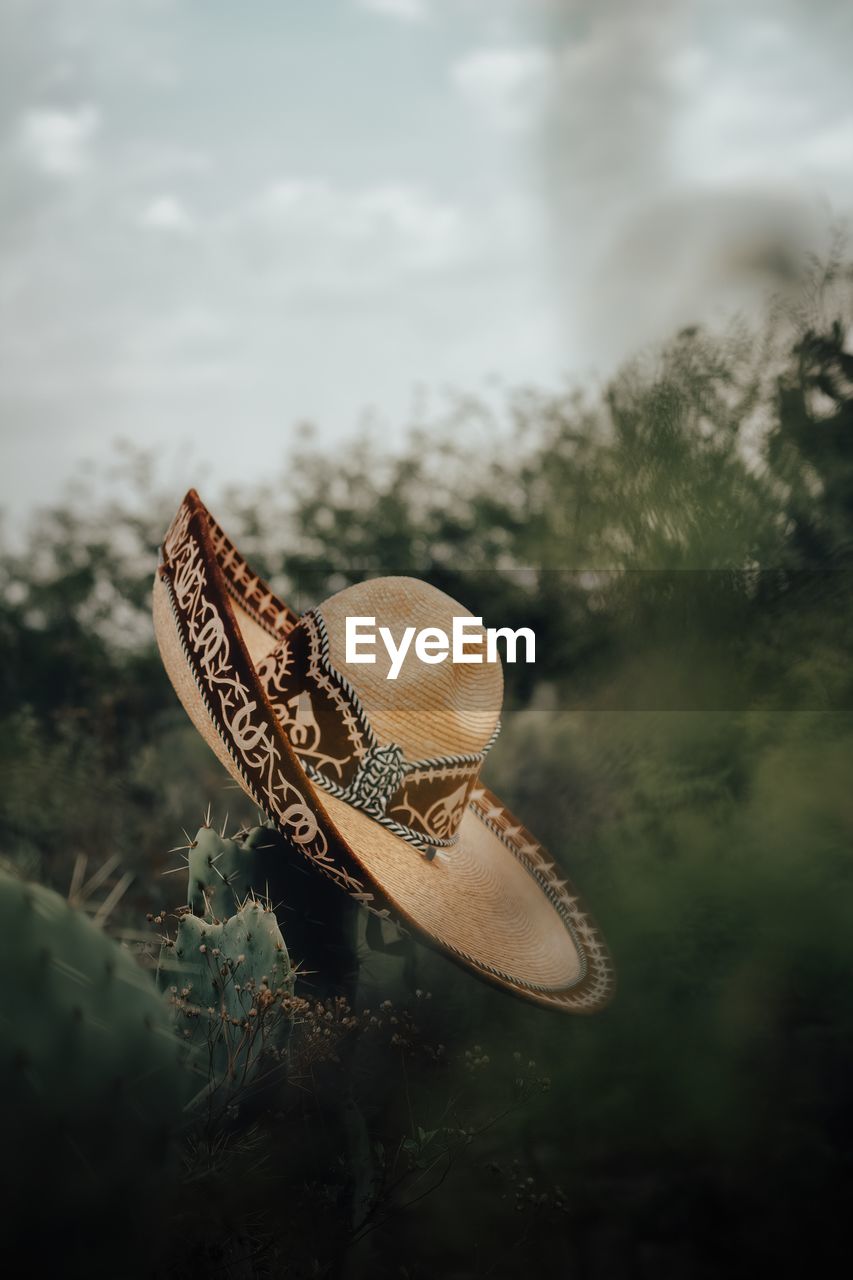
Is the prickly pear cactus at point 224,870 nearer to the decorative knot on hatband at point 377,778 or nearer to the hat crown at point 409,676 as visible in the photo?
the decorative knot on hatband at point 377,778

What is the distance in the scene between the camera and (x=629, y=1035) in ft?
10.4

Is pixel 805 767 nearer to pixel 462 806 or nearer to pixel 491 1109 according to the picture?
pixel 462 806

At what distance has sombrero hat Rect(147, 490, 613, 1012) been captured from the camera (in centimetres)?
201

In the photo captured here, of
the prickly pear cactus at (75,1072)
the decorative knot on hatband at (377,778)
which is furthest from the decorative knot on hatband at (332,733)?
the prickly pear cactus at (75,1072)

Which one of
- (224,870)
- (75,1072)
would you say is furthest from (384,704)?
(75,1072)

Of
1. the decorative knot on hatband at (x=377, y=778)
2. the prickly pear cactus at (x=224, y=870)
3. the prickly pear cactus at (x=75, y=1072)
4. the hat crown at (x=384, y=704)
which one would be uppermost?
the hat crown at (x=384, y=704)

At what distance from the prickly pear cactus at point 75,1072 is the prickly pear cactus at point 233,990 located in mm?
385

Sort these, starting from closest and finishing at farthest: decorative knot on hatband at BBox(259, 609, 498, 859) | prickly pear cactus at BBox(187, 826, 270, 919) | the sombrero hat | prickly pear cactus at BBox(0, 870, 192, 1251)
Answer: prickly pear cactus at BBox(0, 870, 192, 1251)
the sombrero hat
decorative knot on hatband at BBox(259, 609, 498, 859)
prickly pear cactus at BBox(187, 826, 270, 919)

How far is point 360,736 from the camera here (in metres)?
2.17

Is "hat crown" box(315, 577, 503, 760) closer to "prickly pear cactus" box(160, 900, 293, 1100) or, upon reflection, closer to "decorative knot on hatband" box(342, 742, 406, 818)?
"decorative knot on hatband" box(342, 742, 406, 818)

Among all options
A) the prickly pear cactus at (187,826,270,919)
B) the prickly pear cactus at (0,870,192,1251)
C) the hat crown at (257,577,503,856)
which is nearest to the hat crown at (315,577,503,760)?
the hat crown at (257,577,503,856)

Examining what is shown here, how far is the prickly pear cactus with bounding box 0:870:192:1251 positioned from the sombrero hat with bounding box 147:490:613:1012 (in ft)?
1.75

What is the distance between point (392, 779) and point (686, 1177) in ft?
5.00

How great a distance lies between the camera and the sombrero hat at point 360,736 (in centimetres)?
201
